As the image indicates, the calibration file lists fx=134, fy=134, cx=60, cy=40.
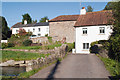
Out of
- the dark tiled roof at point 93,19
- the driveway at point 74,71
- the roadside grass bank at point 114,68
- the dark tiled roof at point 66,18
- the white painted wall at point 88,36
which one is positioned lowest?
the driveway at point 74,71

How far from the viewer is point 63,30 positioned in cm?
3950

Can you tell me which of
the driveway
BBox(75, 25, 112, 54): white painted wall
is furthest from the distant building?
the driveway

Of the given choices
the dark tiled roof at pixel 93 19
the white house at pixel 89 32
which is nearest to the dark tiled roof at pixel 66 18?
the dark tiled roof at pixel 93 19

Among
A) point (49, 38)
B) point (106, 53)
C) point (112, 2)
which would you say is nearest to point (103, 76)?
point (106, 53)

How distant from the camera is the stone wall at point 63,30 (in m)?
38.6

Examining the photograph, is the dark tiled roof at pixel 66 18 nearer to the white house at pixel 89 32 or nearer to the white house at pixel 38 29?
the white house at pixel 38 29

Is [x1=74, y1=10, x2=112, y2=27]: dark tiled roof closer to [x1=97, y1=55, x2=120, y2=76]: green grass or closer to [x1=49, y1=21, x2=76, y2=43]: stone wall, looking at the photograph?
[x1=49, y1=21, x2=76, y2=43]: stone wall

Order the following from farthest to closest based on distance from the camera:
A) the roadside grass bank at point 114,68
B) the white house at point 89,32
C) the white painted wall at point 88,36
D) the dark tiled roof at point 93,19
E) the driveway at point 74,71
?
the dark tiled roof at point 93,19 < the white painted wall at point 88,36 < the white house at point 89,32 < the roadside grass bank at point 114,68 < the driveway at point 74,71

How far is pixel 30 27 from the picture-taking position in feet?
182

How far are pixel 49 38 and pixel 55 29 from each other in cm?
381

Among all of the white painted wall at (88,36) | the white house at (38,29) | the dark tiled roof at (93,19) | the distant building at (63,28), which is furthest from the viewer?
the white house at (38,29)

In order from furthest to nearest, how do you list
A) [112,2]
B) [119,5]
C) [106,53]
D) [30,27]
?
[30,27] → [106,53] → [112,2] → [119,5]

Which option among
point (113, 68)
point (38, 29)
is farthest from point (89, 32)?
point (38, 29)

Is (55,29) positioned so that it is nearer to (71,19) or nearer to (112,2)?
(71,19)
